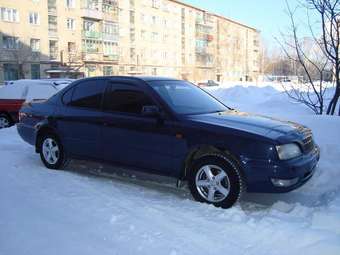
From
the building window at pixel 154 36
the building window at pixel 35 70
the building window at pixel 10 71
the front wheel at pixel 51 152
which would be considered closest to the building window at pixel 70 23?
the building window at pixel 35 70

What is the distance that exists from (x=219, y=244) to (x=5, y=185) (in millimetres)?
3264

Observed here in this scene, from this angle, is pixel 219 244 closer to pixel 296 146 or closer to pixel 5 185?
pixel 296 146

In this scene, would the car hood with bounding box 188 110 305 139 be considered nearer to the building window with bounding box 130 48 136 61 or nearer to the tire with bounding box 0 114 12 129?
the tire with bounding box 0 114 12 129

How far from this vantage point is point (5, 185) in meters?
5.97

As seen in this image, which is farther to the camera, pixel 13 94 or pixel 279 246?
pixel 13 94

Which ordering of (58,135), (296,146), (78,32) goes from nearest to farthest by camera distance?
(296,146) → (58,135) → (78,32)

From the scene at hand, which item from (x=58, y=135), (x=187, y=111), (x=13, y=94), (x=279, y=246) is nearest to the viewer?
(x=279, y=246)

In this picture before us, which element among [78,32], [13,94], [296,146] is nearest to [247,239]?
[296,146]

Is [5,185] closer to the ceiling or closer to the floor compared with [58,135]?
closer to the floor

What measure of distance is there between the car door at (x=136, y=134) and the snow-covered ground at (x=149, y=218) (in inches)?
15.8

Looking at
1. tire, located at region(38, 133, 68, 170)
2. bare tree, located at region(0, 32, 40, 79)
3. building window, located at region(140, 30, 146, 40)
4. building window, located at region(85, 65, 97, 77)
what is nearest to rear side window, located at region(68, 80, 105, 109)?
tire, located at region(38, 133, 68, 170)

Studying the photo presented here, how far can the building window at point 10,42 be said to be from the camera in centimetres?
4716

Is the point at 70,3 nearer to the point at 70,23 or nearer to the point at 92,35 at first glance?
the point at 70,23

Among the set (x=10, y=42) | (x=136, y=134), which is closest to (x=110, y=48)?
(x=10, y=42)
